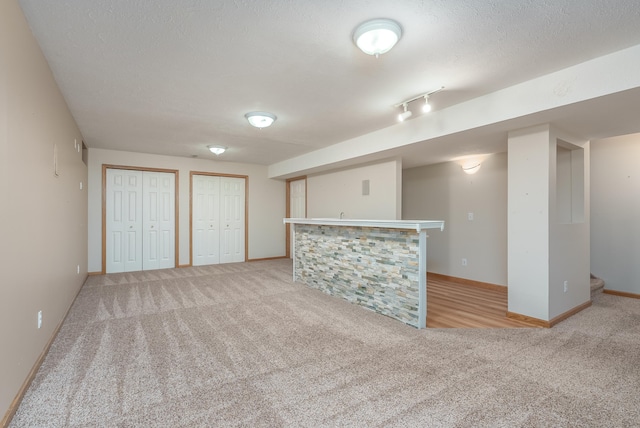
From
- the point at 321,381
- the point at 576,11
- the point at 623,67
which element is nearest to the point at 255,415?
the point at 321,381

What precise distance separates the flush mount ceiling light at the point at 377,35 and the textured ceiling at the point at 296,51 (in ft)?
0.17

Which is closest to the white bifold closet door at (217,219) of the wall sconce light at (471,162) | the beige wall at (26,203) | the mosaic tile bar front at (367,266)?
the mosaic tile bar front at (367,266)

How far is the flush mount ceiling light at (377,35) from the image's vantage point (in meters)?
1.91

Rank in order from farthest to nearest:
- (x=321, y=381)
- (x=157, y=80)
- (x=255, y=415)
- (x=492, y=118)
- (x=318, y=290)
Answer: (x=318, y=290) → (x=492, y=118) → (x=157, y=80) → (x=321, y=381) → (x=255, y=415)

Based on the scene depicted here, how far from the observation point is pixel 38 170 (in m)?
2.25

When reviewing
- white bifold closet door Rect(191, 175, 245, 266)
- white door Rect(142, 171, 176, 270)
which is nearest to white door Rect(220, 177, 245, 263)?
white bifold closet door Rect(191, 175, 245, 266)

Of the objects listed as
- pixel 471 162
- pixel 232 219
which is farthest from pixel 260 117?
pixel 232 219

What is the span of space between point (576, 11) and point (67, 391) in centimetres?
389

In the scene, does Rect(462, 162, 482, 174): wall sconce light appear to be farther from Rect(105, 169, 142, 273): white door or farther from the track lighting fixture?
Rect(105, 169, 142, 273): white door

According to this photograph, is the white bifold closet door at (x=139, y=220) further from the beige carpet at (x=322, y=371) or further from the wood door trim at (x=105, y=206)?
the beige carpet at (x=322, y=371)

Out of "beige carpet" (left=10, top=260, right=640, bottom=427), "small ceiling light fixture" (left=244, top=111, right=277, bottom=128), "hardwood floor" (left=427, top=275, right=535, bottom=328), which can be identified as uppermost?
"small ceiling light fixture" (left=244, top=111, right=277, bottom=128)

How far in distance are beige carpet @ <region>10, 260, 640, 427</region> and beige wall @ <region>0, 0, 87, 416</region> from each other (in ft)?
1.01

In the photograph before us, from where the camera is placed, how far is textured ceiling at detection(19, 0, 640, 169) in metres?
1.81

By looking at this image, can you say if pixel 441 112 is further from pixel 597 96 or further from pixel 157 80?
pixel 157 80
